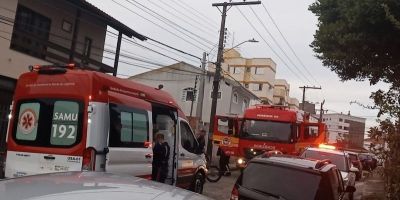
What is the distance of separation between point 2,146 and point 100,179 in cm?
1430

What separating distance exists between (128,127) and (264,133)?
11.8 m

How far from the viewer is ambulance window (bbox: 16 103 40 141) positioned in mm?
9242

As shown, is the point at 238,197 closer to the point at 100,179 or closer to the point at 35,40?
the point at 100,179

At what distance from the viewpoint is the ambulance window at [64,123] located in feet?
29.0

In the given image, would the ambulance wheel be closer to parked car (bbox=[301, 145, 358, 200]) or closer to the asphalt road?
the asphalt road

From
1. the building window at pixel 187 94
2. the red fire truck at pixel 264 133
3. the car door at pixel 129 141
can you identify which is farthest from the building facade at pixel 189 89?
the car door at pixel 129 141

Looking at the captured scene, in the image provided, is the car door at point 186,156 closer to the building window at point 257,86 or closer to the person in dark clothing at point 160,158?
the person in dark clothing at point 160,158

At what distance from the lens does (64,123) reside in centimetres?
898

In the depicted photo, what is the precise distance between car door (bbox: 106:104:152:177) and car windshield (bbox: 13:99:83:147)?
629mm

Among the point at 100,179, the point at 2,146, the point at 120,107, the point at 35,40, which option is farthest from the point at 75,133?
the point at 35,40

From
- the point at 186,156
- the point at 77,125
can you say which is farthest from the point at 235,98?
the point at 77,125

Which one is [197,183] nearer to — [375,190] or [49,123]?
[49,123]

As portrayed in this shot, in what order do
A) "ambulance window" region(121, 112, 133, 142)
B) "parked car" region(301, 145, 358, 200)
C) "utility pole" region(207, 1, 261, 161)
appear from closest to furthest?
"ambulance window" region(121, 112, 133, 142)
"parked car" region(301, 145, 358, 200)
"utility pole" region(207, 1, 261, 161)

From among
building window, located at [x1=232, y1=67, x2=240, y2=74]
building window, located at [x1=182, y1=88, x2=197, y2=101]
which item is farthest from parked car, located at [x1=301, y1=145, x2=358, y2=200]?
building window, located at [x1=232, y1=67, x2=240, y2=74]
